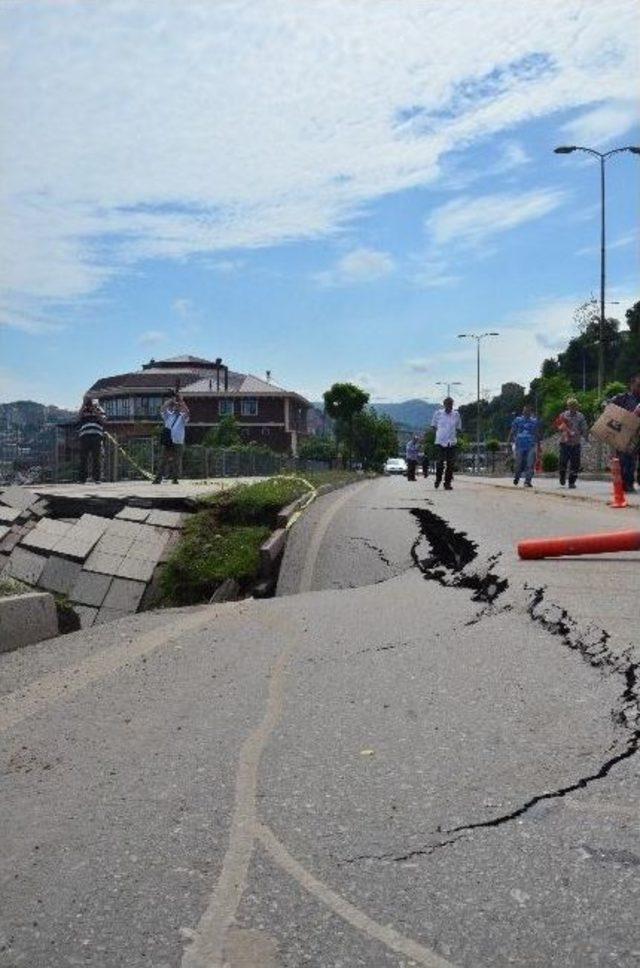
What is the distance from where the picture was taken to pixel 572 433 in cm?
2102

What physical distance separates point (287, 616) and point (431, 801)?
12.6 feet

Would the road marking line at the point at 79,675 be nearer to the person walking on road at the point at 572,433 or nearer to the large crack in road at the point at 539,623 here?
the large crack in road at the point at 539,623

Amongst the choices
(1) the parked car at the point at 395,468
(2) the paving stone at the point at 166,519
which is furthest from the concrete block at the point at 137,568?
(1) the parked car at the point at 395,468

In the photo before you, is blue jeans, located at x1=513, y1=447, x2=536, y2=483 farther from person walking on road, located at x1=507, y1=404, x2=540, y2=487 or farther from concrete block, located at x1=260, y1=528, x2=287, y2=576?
concrete block, located at x1=260, y1=528, x2=287, y2=576

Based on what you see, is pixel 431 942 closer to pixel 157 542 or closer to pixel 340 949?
pixel 340 949

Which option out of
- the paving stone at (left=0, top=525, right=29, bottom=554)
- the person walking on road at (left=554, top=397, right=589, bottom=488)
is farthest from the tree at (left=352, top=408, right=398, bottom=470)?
the paving stone at (left=0, top=525, right=29, bottom=554)

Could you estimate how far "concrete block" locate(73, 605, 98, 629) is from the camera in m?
10.1

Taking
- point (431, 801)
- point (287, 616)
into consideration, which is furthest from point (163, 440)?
point (431, 801)

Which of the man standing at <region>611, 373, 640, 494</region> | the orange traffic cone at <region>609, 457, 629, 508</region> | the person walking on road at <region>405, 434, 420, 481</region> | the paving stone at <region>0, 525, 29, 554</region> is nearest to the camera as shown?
the paving stone at <region>0, 525, 29, 554</region>

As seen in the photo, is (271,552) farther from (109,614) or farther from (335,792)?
(335,792)

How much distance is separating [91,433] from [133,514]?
7.10m

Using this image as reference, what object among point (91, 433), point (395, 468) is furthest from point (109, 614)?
point (395, 468)

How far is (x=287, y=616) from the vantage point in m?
7.16

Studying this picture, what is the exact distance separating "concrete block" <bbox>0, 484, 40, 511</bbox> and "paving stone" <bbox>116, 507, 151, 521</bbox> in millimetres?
Answer: 1030
